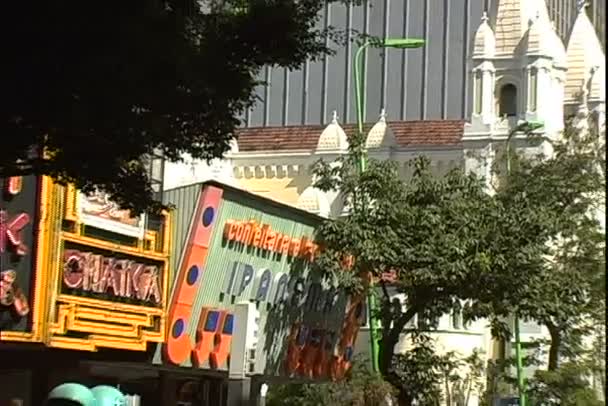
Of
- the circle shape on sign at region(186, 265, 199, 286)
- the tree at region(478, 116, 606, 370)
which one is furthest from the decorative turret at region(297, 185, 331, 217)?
the circle shape on sign at region(186, 265, 199, 286)

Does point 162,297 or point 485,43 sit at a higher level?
point 485,43

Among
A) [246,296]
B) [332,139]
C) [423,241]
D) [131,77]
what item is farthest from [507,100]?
[131,77]

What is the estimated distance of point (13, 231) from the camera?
25156 mm

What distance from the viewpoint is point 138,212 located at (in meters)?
14.9

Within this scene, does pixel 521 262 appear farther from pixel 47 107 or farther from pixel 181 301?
pixel 47 107

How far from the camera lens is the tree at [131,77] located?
41.9ft

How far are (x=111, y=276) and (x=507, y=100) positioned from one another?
35131mm

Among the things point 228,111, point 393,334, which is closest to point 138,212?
point 228,111

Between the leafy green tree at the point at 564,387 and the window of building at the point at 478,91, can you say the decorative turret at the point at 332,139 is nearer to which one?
the window of building at the point at 478,91

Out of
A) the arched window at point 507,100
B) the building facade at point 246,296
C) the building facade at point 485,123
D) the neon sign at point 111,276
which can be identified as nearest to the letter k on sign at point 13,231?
the neon sign at point 111,276

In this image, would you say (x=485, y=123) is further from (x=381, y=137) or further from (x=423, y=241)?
(x=423, y=241)

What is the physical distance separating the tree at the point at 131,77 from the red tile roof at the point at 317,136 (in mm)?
49631

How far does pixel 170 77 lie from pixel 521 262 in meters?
15.8

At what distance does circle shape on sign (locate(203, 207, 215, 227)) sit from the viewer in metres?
31.6
